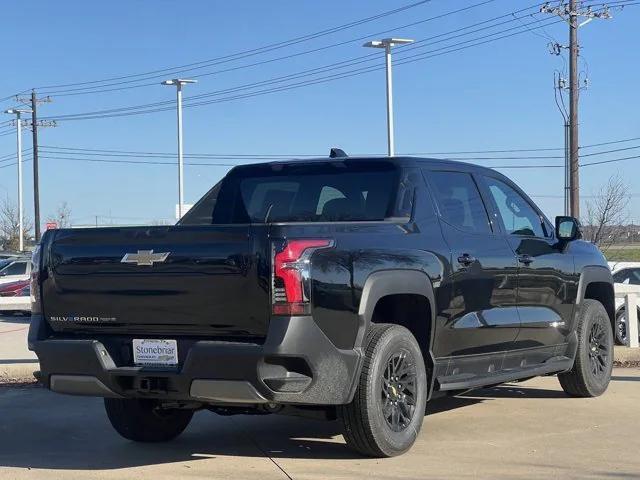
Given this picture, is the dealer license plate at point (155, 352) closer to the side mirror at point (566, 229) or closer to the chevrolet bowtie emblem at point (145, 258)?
the chevrolet bowtie emblem at point (145, 258)

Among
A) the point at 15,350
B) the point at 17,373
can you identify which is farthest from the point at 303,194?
the point at 15,350

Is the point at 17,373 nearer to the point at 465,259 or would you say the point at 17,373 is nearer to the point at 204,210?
the point at 204,210

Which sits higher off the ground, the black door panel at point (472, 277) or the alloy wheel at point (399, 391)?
the black door panel at point (472, 277)

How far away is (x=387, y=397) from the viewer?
6.04 m

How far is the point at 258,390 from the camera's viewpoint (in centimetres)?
536

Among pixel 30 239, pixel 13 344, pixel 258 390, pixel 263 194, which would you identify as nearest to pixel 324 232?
pixel 258 390

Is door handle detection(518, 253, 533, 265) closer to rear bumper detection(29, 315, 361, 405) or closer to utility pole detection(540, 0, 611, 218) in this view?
rear bumper detection(29, 315, 361, 405)

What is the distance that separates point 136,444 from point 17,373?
4.05 metres

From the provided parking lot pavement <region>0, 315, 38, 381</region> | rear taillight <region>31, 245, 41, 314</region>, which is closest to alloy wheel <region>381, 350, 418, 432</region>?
rear taillight <region>31, 245, 41, 314</region>

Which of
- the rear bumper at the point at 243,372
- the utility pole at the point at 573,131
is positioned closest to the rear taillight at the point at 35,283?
the rear bumper at the point at 243,372

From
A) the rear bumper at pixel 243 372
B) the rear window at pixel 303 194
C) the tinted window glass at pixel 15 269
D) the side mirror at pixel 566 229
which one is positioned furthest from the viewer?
the tinted window glass at pixel 15 269

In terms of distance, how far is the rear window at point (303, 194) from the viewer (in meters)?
6.87

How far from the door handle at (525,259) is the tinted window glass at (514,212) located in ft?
0.76

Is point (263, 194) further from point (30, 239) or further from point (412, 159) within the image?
point (30, 239)
